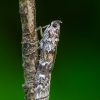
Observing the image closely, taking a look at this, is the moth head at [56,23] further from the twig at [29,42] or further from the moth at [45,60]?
the twig at [29,42]

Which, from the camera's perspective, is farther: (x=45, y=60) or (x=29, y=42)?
(x=45, y=60)

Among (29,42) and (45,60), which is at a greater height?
(29,42)

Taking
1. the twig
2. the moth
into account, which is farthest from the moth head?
the twig

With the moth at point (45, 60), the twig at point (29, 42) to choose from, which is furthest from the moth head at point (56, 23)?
the twig at point (29, 42)

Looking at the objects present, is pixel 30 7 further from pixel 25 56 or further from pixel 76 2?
pixel 76 2

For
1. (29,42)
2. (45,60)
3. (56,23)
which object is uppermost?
(56,23)
